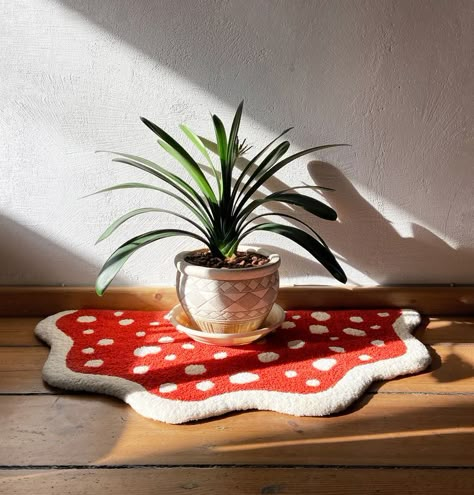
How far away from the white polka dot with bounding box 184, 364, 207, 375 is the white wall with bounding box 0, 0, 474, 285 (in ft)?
1.31

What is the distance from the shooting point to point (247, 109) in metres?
1.61

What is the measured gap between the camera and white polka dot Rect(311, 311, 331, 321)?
1.68m

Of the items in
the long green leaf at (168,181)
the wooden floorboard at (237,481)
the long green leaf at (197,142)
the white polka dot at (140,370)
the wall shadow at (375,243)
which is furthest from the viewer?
the wall shadow at (375,243)

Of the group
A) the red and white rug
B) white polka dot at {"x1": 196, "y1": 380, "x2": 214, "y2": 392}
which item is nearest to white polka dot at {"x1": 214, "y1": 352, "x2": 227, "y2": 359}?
the red and white rug

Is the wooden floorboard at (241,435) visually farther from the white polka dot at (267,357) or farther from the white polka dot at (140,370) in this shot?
the white polka dot at (267,357)

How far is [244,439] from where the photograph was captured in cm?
114

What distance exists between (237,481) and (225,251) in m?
0.64

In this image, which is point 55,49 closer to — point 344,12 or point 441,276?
point 344,12

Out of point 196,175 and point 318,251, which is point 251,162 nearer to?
point 196,175

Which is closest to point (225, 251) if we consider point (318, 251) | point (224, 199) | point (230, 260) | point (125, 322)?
point (230, 260)

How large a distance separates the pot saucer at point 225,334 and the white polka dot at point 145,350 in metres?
0.07

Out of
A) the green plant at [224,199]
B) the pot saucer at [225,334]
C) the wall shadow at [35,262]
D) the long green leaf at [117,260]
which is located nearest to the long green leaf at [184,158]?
the green plant at [224,199]

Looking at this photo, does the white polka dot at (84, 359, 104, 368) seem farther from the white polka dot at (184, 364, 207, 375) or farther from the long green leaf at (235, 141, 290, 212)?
the long green leaf at (235, 141, 290, 212)

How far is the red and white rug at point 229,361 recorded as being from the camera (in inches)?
49.0
